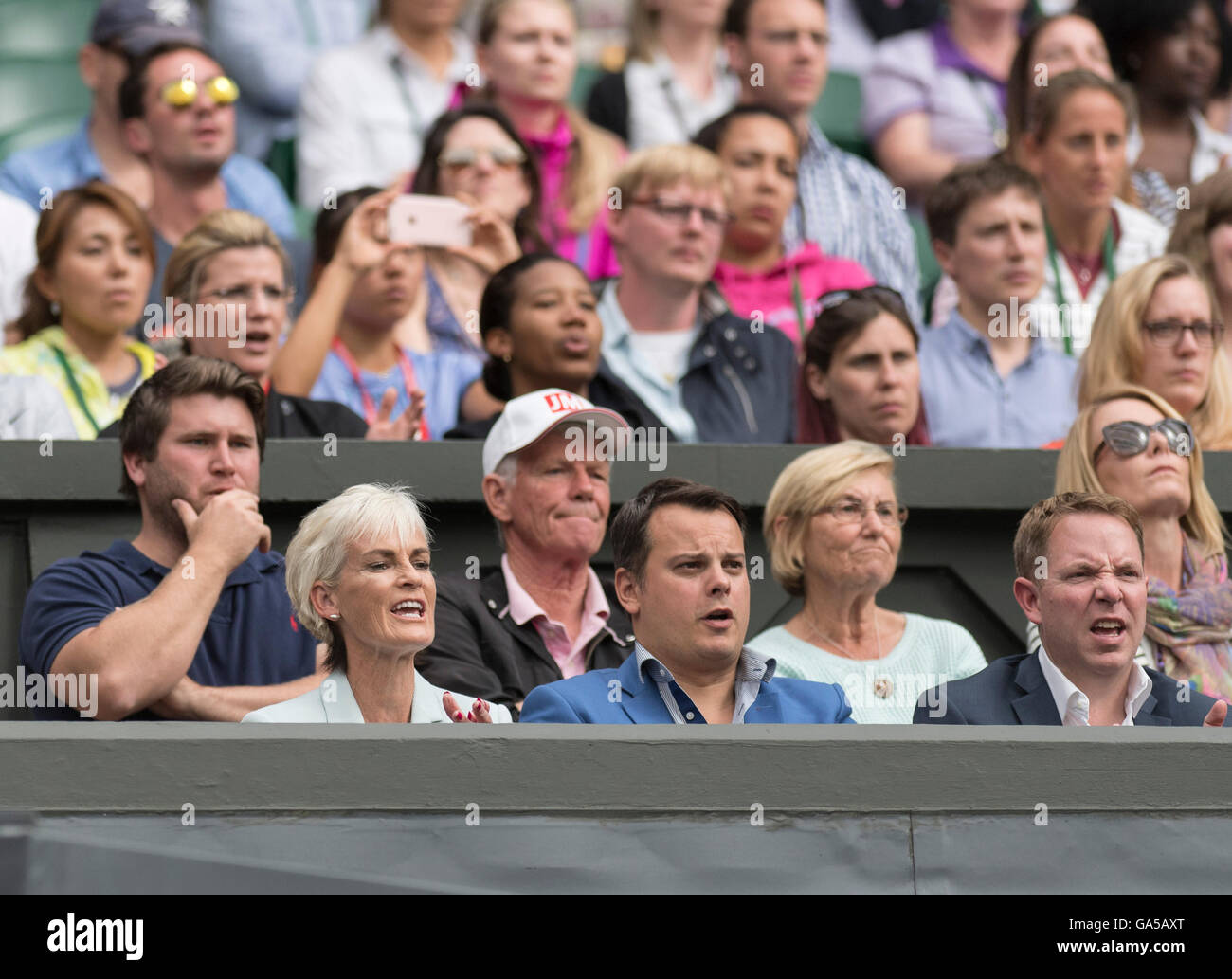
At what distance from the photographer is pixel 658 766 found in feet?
12.6

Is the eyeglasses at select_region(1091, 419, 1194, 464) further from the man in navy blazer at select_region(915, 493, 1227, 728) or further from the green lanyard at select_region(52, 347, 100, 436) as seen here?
the green lanyard at select_region(52, 347, 100, 436)

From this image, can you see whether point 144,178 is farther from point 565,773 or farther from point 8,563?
point 565,773

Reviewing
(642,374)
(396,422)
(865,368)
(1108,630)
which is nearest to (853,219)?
(642,374)

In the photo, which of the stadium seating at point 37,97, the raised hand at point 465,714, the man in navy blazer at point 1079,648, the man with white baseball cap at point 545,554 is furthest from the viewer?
the stadium seating at point 37,97

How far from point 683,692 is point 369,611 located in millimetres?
654

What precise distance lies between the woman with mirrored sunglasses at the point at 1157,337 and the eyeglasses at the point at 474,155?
1.97m

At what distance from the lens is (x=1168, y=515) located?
5.25 metres

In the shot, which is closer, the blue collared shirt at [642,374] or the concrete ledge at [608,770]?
the concrete ledge at [608,770]

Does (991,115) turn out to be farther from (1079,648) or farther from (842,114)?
(1079,648)

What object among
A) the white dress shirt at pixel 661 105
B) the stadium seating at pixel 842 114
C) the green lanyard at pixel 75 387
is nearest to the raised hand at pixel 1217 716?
the green lanyard at pixel 75 387

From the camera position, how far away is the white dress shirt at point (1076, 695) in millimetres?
4422

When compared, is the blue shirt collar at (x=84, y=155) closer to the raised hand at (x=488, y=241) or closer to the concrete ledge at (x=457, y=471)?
the raised hand at (x=488, y=241)

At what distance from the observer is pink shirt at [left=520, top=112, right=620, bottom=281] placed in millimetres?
7219
